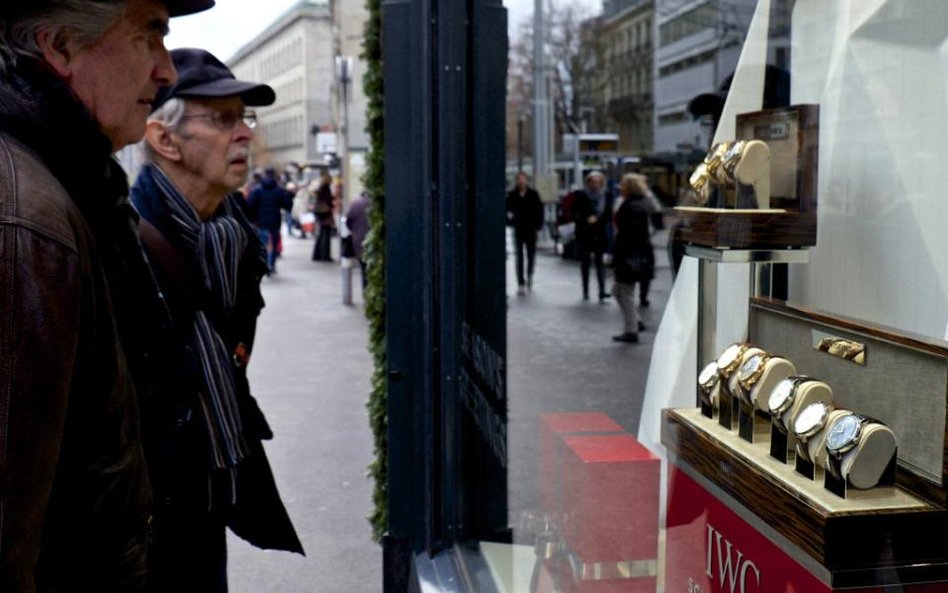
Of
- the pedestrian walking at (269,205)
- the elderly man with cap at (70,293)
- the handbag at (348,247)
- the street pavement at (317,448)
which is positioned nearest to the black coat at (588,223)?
the elderly man with cap at (70,293)

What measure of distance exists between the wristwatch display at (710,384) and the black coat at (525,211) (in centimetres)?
143

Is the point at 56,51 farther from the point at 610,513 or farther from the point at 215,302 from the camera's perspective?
the point at 610,513

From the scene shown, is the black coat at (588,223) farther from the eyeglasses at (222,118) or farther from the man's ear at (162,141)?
the man's ear at (162,141)

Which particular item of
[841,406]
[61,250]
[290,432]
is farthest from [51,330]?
[290,432]

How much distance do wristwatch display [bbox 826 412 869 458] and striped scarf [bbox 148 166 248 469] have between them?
1.60m

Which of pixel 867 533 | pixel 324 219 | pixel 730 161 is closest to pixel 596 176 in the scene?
pixel 730 161

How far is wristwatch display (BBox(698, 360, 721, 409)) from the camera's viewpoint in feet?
7.14

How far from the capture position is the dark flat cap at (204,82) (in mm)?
3014

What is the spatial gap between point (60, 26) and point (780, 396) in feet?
4.49

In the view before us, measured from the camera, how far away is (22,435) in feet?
4.84

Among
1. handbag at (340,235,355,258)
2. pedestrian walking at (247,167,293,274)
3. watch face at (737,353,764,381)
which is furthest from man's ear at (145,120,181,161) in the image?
pedestrian walking at (247,167,293,274)

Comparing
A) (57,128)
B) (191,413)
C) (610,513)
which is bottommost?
(610,513)

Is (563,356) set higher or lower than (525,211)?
lower

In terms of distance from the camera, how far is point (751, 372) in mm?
2039
